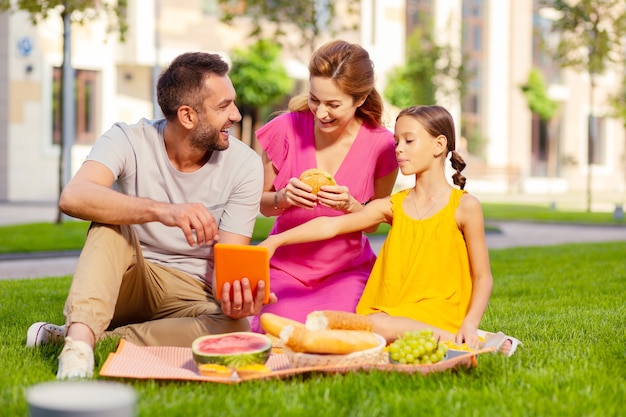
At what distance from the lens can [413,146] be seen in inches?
191

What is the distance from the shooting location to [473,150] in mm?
39812

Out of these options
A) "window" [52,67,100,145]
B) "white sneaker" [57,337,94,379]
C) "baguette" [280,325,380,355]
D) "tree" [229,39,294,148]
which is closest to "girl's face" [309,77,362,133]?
"baguette" [280,325,380,355]

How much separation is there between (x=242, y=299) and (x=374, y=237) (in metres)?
11.2

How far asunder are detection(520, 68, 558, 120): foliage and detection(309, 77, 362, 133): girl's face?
37.1m

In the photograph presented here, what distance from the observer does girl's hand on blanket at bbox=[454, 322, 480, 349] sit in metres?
4.41

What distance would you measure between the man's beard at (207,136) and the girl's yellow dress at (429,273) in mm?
1035

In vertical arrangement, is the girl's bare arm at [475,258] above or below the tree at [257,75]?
below

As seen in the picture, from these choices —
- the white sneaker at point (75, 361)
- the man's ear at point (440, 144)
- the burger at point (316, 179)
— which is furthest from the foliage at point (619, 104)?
the white sneaker at point (75, 361)

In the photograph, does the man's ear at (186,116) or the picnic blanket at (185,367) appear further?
the man's ear at (186,116)

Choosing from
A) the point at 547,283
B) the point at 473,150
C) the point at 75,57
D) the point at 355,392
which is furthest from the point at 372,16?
the point at 355,392

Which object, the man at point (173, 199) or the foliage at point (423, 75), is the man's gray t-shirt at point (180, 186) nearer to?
the man at point (173, 199)

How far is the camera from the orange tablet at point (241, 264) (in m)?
4.01

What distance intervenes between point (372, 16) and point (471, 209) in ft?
99.8

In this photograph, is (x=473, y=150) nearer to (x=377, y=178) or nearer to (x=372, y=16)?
(x=372, y=16)
